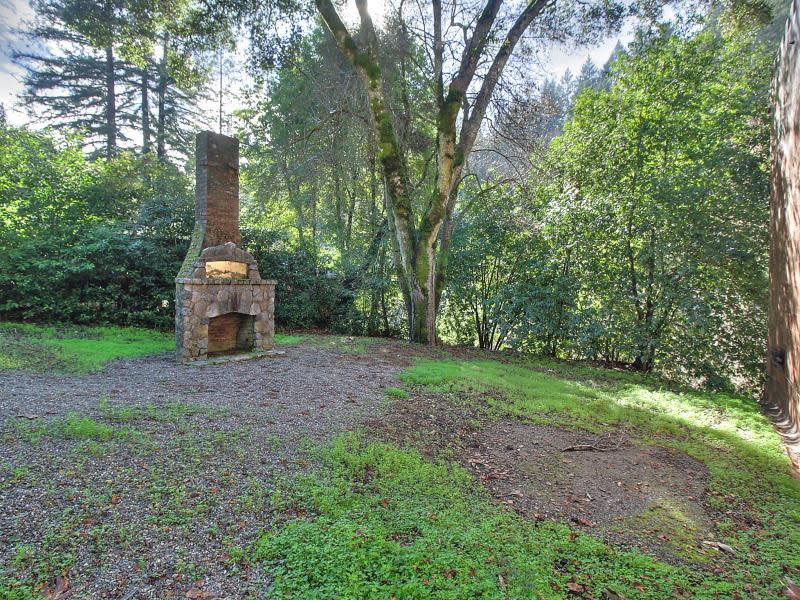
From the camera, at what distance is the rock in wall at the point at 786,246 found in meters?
4.07

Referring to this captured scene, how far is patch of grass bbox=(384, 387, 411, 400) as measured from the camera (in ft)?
14.6

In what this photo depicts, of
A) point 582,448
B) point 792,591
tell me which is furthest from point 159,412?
point 792,591

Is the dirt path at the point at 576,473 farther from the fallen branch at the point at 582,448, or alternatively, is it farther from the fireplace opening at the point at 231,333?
the fireplace opening at the point at 231,333

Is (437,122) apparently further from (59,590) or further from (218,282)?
(59,590)

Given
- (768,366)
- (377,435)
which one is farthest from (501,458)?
(768,366)

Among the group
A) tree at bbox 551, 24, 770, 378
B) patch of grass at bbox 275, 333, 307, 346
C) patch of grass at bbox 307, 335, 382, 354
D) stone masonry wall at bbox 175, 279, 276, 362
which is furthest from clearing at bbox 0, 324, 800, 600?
patch of grass at bbox 275, 333, 307, 346

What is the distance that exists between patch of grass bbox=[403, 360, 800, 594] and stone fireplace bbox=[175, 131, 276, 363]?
293cm

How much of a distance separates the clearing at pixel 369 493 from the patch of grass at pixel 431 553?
1cm

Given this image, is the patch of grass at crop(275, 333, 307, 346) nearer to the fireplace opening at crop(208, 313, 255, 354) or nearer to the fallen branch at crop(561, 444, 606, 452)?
the fireplace opening at crop(208, 313, 255, 354)

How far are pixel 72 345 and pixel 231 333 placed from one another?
2283 millimetres

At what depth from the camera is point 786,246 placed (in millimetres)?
4484

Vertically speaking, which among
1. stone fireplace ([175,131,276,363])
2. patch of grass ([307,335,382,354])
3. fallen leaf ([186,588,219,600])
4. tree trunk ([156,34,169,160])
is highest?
tree trunk ([156,34,169,160])

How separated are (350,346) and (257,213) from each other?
18.3 ft

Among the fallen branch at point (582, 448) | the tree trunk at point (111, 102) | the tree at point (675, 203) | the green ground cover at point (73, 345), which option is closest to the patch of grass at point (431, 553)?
the fallen branch at point (582, 448)
